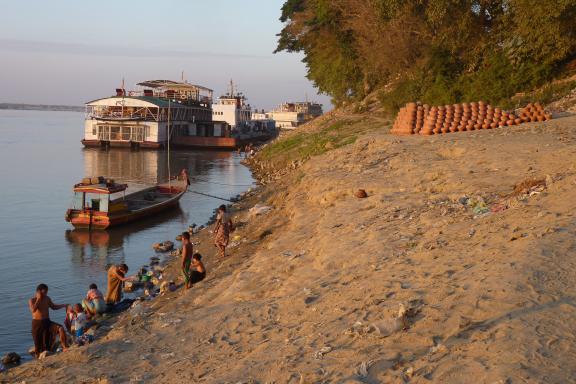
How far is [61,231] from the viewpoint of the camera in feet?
76.7

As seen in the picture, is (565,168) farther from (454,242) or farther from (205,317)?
(205,317)

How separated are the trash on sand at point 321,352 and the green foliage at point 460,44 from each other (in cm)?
1990

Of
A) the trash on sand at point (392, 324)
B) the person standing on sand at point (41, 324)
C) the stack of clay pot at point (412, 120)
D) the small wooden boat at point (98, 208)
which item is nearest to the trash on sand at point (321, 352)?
the trash on sand at point (392, 324)

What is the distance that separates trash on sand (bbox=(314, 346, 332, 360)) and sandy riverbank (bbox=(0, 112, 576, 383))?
0.08ft

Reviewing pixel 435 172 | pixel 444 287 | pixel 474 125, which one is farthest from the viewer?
pixel 474 125

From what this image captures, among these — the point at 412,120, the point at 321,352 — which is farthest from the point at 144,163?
the point at 321,352

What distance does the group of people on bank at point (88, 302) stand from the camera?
11.3 meters

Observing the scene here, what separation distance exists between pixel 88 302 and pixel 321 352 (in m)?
7.79

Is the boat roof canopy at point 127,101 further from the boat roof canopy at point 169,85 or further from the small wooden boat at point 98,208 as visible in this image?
the small wooden boat at point 98,208

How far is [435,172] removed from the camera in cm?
1503

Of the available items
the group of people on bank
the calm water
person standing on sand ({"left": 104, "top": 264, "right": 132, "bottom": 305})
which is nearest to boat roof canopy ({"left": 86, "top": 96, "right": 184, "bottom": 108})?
the calm water

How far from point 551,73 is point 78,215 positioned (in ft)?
63.9

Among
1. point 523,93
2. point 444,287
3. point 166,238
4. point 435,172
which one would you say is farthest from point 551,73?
point 444,287

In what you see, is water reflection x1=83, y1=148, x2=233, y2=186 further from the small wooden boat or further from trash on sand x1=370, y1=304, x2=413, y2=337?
trash on sand x1=370, y1=304, x2=413, y2=337
